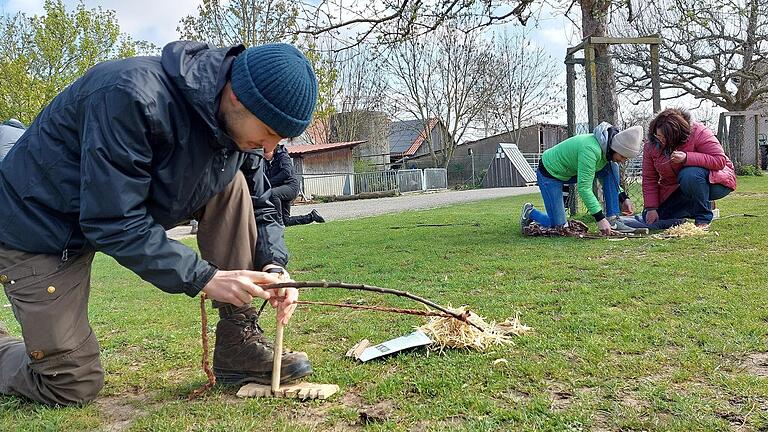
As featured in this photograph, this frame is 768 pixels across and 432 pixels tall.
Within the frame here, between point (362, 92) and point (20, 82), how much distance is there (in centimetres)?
2412

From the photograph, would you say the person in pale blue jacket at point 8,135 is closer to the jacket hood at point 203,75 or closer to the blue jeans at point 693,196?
the jacket hood at point 203,75

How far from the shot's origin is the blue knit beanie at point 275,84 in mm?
2082

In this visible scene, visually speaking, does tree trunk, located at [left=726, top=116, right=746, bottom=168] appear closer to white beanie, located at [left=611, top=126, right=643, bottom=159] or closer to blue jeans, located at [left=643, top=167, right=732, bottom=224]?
blue jeans, located at [left=643, top=167, right=732, bottom=224]

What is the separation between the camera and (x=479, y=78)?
40.9 metres

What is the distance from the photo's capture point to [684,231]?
21.1ft

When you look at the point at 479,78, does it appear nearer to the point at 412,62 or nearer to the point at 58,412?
the point at 412,62

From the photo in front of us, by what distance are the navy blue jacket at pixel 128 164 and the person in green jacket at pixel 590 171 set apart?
16.4 ft

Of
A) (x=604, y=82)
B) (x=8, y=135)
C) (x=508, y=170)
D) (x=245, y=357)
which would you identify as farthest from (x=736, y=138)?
(x=245, y=357)

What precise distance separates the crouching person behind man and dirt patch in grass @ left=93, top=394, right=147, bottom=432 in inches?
3.4

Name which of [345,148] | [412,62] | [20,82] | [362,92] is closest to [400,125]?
[362,92]

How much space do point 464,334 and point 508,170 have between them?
35613 mm

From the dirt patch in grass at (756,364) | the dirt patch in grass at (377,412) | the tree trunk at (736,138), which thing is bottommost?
the dirt patch in grass at (377,412)

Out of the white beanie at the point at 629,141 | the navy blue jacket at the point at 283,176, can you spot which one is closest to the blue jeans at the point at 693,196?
the white beanie at the point at 629,141

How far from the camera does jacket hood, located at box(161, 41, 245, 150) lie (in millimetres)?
2174
